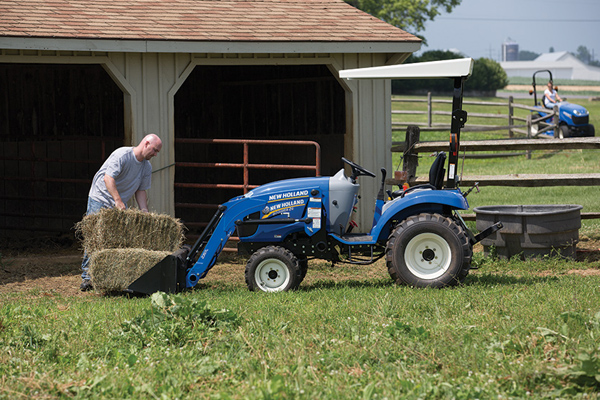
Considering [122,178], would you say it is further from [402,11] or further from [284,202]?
[402,11]

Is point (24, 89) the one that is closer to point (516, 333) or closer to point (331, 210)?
point (331, 210)

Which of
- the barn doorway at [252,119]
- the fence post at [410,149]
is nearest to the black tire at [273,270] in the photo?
the fence post at [410,149]

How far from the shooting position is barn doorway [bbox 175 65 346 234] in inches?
513

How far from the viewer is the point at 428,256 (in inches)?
274

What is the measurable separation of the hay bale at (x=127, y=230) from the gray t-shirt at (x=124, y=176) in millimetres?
451

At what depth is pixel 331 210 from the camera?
23.3 ft

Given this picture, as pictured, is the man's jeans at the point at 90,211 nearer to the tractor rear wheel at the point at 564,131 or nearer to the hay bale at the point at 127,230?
the hay bale at the point at 127,230

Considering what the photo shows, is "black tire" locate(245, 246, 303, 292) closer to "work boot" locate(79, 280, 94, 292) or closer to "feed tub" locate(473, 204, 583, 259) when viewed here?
"work boot" locate(79, 280, 94, 292)

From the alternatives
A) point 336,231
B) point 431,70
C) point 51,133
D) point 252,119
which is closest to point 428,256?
point 336,231

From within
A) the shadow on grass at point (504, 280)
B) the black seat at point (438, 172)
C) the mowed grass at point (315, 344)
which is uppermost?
the black seat at point (438, 172)

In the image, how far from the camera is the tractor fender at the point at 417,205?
22.7 feet

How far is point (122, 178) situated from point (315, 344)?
137 inches

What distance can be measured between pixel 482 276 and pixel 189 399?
417 cm

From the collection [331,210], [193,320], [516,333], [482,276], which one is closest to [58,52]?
[331,210]
